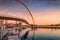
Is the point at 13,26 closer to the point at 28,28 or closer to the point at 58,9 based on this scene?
the point at 28,28

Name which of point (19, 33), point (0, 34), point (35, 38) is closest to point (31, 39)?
Result: point (35, 38)

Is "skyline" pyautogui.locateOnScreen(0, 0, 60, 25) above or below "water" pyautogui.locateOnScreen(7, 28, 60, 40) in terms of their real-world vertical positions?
above

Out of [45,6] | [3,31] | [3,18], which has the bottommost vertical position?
[3,31]

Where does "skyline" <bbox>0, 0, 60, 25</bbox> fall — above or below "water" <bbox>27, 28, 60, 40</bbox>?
above

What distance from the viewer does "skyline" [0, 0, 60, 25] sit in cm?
173

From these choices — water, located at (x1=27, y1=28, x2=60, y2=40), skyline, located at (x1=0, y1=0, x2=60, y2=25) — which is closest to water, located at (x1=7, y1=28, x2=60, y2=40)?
water, located at (x1=27, y1=28, x2=60, y2=40)

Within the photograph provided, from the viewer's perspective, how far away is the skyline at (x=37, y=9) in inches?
68.0

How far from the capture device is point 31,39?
1720 mm

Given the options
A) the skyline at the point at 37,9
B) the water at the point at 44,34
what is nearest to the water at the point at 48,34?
the water at the point at 44,34

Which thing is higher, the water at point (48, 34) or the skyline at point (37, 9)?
the skyline at point (37, 9)

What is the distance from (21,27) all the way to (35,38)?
8.7 inches

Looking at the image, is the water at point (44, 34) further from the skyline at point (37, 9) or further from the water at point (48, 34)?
the skyline at point (37, 9)

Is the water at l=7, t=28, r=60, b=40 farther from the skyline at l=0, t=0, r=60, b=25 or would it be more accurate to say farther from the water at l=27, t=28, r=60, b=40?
the skyline at l=0, t=0, r=60, b=25

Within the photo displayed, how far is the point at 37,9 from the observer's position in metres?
1.74
